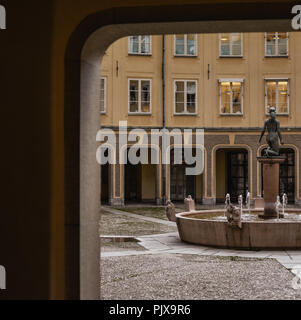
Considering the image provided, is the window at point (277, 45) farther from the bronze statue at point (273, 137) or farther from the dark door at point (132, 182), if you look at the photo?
the bronze statue at point (273, 137)

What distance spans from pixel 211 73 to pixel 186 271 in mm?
20431

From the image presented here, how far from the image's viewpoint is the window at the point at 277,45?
28.1 meters

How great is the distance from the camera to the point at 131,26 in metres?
4.61

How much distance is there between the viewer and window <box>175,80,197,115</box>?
28219 mm

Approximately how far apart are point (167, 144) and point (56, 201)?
77.0 feet

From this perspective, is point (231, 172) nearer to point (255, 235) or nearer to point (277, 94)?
point (277, 94)

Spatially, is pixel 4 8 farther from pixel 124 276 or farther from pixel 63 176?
pixel 124 276

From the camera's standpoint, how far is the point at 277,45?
28.2 meters

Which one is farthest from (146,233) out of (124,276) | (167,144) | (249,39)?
(249,39)

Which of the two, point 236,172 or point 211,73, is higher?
point 211,73

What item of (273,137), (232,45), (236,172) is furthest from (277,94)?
(273,137)

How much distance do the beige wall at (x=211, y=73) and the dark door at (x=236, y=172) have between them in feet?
9.19
